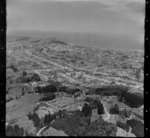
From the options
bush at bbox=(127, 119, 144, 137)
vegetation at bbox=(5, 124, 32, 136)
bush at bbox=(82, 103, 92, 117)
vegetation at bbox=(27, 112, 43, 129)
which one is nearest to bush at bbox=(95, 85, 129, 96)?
bush at bbox=(82, 103, 92, 117)

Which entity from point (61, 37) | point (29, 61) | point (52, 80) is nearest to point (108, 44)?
point (61, 37)

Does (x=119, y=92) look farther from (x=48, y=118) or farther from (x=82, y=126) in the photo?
(x=48, y=118)

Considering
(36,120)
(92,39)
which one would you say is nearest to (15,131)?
(36,120)

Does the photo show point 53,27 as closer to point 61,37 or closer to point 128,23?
point 61,37

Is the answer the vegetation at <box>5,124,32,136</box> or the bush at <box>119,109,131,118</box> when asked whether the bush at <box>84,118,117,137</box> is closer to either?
the bush at <box>119,109,131,118</box>

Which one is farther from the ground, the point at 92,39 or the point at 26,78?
the point at 92,39

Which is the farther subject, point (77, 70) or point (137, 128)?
point (77, 70)

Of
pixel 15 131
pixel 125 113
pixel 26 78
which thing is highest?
pixel 26 78

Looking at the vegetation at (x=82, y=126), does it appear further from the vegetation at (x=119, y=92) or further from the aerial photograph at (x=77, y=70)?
the vegetation at (x=119, y=92)
